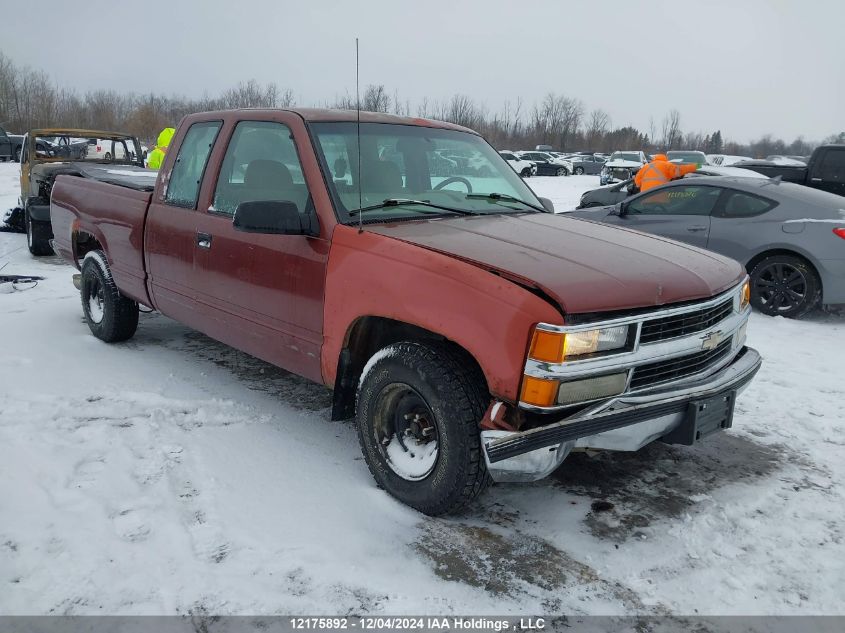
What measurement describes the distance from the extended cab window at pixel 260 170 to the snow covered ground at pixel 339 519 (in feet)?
4.45

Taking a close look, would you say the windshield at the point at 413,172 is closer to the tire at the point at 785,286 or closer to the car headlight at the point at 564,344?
the car headlight at the point at 564,344

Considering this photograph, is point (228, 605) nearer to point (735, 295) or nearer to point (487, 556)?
point (487, 556)

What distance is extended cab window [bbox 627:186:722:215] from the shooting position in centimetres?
763

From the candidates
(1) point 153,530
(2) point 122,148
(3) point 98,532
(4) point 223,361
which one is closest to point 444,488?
(1) point 153,530

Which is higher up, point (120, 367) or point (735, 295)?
point (735, 295)

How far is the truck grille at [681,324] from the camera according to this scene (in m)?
2.81

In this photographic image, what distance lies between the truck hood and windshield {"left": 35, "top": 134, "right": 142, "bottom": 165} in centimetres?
927

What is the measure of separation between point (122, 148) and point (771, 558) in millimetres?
11153

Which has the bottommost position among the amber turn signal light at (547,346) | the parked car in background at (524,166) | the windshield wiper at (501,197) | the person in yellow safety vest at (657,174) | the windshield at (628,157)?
the amber turn signal light at (547,346)

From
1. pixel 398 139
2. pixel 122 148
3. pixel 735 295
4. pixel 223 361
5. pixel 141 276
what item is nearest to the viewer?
pixel 735 295

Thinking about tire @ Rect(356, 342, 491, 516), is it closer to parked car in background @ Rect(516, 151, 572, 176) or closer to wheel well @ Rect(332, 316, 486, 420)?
wheel well @ Rect(332, 316, 486, 420)

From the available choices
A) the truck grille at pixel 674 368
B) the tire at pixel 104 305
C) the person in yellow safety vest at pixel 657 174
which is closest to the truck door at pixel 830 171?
the person in yellow safety vest at pixel 657 174

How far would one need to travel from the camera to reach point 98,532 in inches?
112

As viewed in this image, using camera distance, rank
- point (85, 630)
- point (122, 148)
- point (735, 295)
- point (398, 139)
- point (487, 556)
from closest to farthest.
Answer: point (85, 630), point (487, 556), point (735, 295), point (398, 139), point (122, 148)
